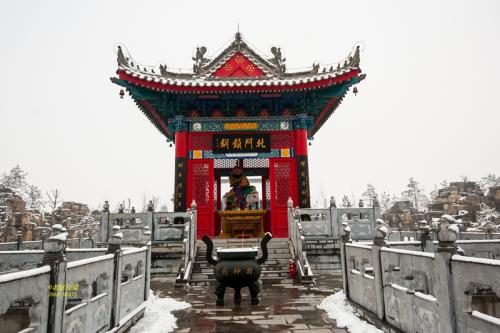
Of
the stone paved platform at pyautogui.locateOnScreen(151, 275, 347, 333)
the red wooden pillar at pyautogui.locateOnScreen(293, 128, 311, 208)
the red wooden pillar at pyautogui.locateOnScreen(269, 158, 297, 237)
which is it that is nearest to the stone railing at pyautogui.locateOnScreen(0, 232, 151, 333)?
the stone paved platform at pyautogui.locateOnScreen(151, 275, 347, 333)

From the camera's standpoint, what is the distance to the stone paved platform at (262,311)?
5.00 metres

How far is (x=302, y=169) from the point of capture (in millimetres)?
13562

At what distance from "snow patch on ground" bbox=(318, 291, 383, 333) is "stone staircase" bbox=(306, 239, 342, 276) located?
3.58 m

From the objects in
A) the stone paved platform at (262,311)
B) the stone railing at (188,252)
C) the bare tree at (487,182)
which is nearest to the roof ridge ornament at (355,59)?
the stone railing at (188,252)

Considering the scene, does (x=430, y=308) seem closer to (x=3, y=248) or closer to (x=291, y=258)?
(x=291, y=258)

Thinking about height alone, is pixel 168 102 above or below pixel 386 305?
above

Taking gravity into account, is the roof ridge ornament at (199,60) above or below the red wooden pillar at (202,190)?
above

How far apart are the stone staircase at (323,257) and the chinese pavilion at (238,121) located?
8.30 feet

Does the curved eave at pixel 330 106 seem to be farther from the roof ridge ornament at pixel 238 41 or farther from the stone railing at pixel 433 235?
the stone railing at pixel 433 235

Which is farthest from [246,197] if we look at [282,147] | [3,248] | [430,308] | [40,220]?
[40,220]

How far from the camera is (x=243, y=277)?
253 inches

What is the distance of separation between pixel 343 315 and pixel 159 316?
296 cm

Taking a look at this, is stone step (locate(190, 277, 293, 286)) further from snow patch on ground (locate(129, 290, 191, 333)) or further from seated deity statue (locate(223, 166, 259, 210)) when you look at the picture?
seated deity statue (locate(223, 166, 259, 210))

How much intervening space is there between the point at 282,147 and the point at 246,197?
248 centimetres
